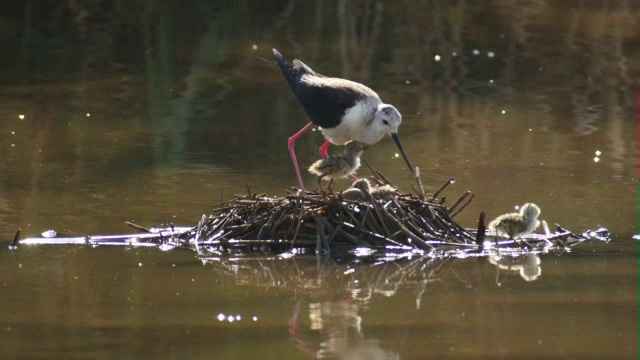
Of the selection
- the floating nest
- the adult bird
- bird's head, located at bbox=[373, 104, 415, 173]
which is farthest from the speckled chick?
bird's head, located at bbox=[373, 104, 415, 173]

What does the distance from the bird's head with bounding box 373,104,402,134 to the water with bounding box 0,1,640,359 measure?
4.23 ft

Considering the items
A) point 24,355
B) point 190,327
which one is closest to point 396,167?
point 190,327

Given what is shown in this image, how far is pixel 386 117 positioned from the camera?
10547 millimetres

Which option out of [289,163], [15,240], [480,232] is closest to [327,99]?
[480,232]

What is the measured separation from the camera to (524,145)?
1422cm

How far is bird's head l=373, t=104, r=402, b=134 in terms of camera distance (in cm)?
1055

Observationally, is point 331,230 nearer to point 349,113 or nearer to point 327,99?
point 349,113

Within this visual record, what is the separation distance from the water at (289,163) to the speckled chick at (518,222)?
40 centimetres

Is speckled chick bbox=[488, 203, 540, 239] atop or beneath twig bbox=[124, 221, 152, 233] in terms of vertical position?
beneath

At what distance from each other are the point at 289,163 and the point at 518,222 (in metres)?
3.67

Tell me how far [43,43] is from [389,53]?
4947 millimetres

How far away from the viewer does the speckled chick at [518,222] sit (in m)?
10.2

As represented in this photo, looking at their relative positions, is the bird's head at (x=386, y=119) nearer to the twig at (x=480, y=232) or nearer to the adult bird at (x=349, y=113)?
the adult bird at (x=349, y=113)

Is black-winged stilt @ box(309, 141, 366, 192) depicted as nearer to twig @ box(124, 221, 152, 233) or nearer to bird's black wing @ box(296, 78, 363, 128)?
bird's black wing @ box(296, 78, 363, 128)
